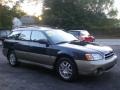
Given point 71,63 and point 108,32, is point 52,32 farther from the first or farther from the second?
point 108,32

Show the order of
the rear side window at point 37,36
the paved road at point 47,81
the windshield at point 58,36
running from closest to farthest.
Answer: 1. the paved road at point 47,81
2. the windshield at point 58,36
3. the rear side window at point 37,36

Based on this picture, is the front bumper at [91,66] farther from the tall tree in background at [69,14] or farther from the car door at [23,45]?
the tall tree in background at [69,14]

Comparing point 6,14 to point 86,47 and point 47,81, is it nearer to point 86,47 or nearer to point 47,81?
point 47,81

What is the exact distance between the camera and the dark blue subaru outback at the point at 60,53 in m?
7.85

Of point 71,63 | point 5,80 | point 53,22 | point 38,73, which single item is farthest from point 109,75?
point 53,22

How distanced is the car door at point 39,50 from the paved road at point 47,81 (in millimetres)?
521

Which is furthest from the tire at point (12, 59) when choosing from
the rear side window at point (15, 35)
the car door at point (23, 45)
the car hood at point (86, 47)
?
the car hood at point (86, 47)

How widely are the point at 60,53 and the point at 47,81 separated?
0.93 meters

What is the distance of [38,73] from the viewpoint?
9469mm

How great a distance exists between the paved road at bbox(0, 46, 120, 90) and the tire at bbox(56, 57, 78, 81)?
184 mm

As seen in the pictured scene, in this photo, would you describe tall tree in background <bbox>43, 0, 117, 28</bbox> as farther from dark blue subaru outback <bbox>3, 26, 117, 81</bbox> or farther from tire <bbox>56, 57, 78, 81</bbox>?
tire <bbox>56, 57, 78, 81</bbox>

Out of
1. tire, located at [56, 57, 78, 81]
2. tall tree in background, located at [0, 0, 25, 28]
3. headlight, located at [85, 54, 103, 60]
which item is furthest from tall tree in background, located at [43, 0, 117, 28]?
headlight, located at [85, 54, 103, 60]

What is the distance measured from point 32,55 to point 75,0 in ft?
123

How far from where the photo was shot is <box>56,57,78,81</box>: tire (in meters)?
8.05
